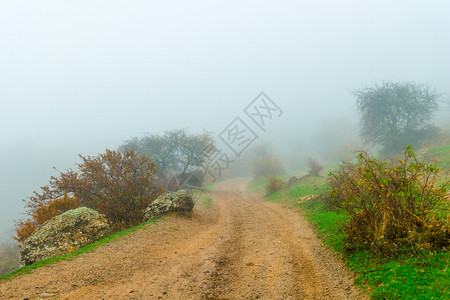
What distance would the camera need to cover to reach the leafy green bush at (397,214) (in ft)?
15.1

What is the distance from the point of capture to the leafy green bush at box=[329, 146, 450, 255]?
4.59 m

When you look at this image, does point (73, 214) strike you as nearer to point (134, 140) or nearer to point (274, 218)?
point (274, 218)

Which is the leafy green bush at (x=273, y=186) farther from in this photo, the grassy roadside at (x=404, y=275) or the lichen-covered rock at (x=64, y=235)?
the grassy roadside at (x=404, y=275)

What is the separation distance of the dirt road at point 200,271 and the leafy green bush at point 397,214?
1.06m

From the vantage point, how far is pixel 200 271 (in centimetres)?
593

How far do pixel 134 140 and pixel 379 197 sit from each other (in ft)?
114

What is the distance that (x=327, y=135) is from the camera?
74.7 meters

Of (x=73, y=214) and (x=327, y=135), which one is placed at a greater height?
(x=73, y=214)

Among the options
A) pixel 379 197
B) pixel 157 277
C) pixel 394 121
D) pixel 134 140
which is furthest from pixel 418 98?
pixel 134 140

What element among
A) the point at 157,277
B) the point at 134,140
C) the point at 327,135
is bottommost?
the point at 327,135

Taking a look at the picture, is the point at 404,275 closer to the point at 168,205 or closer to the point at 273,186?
the point at 168,205

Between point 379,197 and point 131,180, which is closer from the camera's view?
point 379,197

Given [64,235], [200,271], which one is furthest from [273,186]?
[64,235]

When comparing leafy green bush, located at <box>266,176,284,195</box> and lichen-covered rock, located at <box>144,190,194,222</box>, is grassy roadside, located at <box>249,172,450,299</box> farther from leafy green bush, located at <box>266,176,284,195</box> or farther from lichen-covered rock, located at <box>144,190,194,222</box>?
leafy green bush, located at <box>266,176,284,195</box>
